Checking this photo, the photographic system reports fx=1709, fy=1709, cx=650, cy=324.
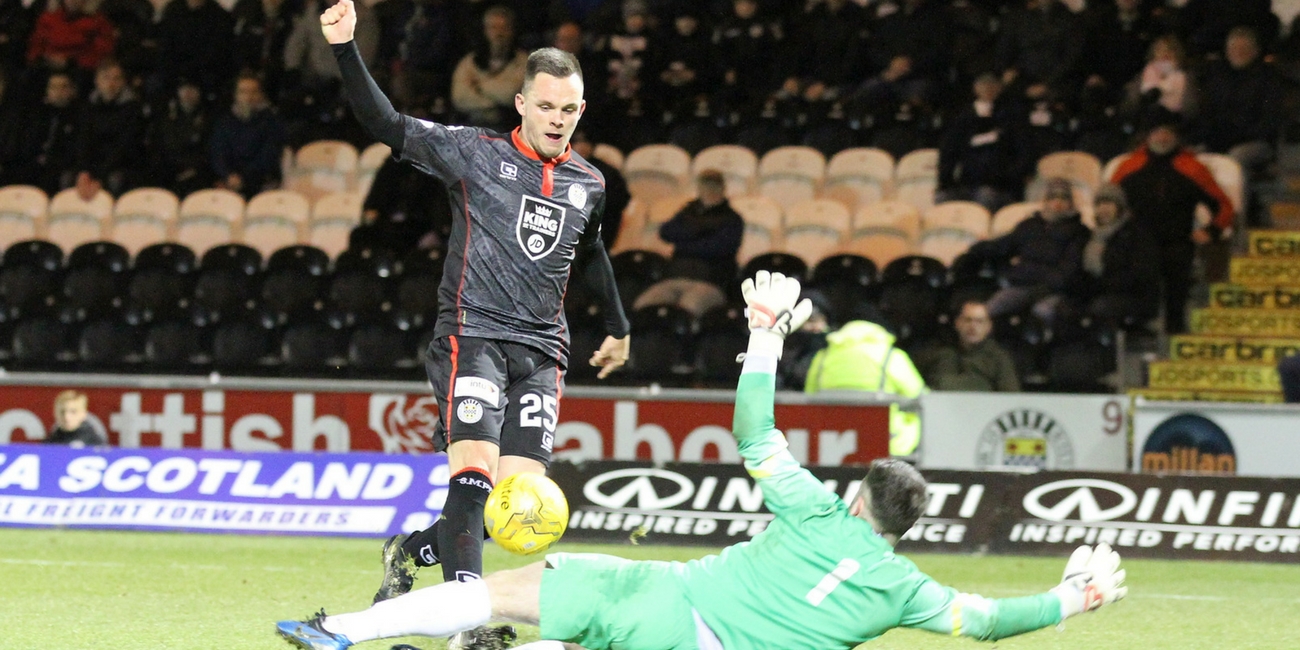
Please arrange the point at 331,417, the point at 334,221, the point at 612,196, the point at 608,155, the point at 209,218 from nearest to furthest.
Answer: the point at 331,417, the point at 612,196, the point at 608,155, the point at 334,221, the point at 209,218

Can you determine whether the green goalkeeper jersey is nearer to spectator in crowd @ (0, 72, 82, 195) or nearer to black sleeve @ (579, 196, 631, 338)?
black sleeve @ (579, 196, 631, 338)

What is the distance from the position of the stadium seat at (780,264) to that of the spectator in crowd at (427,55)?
4.08 meters

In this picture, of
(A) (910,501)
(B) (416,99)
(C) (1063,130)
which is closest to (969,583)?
(A) (910,501)

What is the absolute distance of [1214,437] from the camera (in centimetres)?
1135

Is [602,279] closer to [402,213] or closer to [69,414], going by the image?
[69,414]

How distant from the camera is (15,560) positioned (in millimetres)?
9266

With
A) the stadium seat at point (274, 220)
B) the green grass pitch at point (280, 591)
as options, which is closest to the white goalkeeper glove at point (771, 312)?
the green grass pitch at point (280, 591)

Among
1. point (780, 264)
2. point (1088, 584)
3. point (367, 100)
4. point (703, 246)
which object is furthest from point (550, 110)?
point (703, 246)

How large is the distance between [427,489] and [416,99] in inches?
275

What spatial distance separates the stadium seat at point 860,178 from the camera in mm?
15547

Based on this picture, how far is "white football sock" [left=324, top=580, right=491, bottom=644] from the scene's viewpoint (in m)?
4.85

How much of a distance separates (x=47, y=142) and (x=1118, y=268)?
34.2 ft

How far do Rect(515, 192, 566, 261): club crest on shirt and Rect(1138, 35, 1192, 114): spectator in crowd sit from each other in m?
10.5

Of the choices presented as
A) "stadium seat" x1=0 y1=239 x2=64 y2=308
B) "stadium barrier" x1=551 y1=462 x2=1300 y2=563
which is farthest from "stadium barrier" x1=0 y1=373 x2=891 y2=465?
"stadium seat" x1=0 y1=239 x2=64 y2=308
